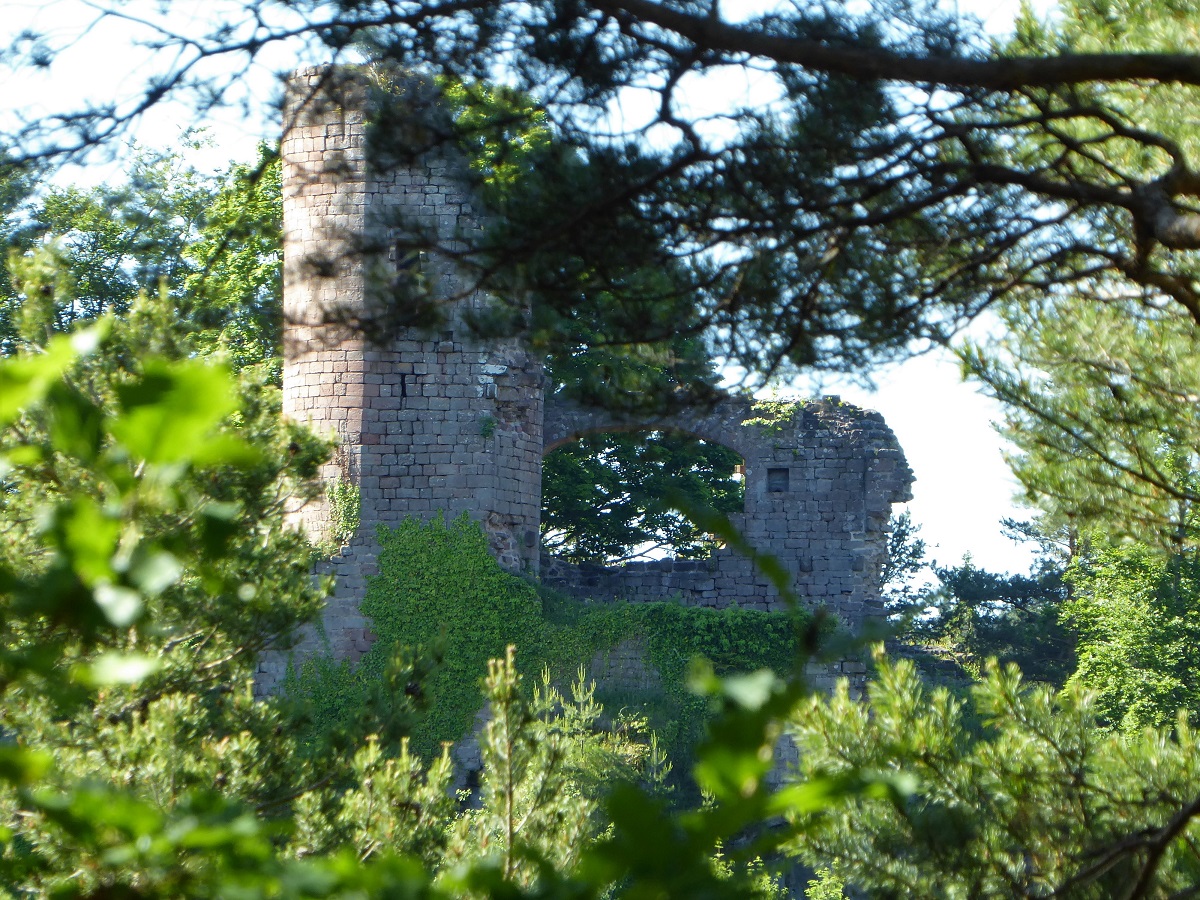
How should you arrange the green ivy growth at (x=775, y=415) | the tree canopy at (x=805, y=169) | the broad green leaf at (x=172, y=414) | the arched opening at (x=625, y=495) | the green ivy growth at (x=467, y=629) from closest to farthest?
1. the broad green leaf at (x=172, y=414)
2. the tree canopy at (x=805, y=169)
3. the green ivy growth at (x=467, y=629)
4. the green ivy growth at (x=775, y=415)
5. the arched opening at (x=625, y=495)

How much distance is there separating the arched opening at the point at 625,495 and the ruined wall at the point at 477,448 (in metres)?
2.59

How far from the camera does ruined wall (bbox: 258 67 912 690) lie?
12.2 m

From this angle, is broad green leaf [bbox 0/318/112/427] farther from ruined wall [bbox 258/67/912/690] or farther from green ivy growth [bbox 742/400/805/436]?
green ivy growth [bbox 742/400/805/436]

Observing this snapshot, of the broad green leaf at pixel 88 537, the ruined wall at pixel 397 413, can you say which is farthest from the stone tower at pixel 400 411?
the broad green leaf at pixel 88 537

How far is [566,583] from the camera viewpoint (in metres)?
14.3

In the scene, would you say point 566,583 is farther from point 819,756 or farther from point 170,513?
point 819,756

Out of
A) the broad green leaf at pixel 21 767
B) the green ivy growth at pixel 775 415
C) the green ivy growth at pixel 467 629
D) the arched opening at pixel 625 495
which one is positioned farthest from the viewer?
the arched opening at pixel 625 495

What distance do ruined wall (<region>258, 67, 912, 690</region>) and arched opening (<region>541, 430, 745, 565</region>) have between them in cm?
259

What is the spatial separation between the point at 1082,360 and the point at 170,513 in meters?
3.36

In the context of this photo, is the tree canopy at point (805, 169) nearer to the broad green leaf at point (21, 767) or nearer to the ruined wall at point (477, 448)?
the ruined wall at point (477, 448)

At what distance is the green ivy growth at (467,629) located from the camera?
39.9 ft

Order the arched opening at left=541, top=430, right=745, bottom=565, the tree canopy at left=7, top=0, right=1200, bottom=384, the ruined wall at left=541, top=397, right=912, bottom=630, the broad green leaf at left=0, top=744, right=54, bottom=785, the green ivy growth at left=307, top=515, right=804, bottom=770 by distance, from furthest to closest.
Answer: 1. the arched opening at left=541, top=430, right=745, bottom=565
2. the ruined wall at left=541, top=397, right=912, bottom=630
3. the green ivy growth at left=307, top=515, right=804, bottom=770
4. the tree canopy at left=7, top=0, right=1200, bottom=384
5. the broad green leaf at left=0, top=744, right=54, bottom=785

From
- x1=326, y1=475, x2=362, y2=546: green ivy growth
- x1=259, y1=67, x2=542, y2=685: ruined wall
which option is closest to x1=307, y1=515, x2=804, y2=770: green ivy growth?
x1=259, y1=67, x2=542, y2=685: ruined wall

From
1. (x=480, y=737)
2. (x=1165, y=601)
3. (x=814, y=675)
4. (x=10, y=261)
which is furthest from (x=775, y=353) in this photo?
(x=1165, y=601)
